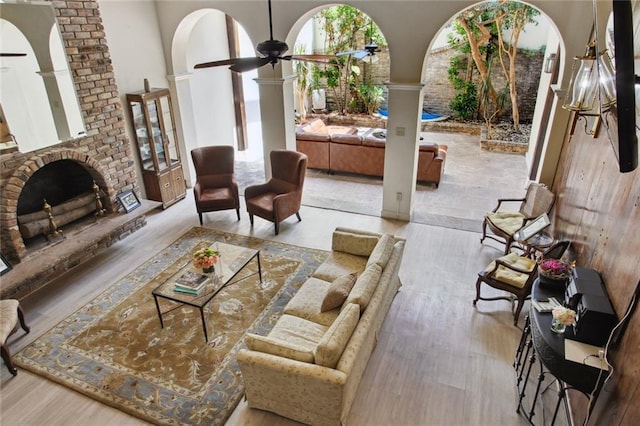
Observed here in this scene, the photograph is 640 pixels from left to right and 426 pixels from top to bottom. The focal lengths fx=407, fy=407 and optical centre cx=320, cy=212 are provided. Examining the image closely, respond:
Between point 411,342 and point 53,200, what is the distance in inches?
183

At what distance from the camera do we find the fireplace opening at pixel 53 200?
4.74m

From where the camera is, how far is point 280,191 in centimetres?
598

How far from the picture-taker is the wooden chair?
152 inches

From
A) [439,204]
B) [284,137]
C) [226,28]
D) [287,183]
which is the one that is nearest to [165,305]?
[287,183]

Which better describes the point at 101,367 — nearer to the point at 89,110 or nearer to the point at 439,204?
the point at 89,110

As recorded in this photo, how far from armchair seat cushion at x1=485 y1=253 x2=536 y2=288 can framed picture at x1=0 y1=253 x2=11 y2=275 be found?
494cm

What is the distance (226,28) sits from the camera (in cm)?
804

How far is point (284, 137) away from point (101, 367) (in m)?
3.97

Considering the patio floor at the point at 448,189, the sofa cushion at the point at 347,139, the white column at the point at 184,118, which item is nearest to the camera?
the patio floor at the point at 448,189

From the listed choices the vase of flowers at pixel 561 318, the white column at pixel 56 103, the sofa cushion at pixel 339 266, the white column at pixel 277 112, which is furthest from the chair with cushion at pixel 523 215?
the white column at pixel 56 103

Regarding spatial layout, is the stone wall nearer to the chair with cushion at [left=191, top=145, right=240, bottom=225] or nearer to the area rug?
the chair with cushion at [left=191, top=145, right=240, bottom=225]

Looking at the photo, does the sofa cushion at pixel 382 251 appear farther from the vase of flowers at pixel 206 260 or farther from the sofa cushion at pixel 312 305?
the vase of flowers at pixel 206 260

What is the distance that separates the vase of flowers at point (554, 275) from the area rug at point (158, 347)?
7.98 ft

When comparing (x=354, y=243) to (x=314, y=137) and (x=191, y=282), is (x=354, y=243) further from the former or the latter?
(x=314, y=137)
